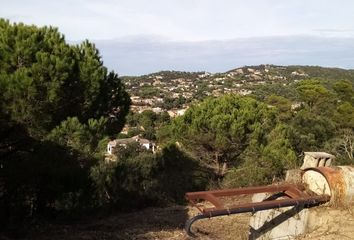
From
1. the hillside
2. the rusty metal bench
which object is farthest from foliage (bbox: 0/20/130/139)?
the hillside

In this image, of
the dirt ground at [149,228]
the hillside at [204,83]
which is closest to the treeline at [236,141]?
the dirt ground at [149,228]

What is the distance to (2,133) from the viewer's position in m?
7.59

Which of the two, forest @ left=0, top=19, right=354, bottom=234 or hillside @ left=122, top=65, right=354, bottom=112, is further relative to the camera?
hillside @ left=122, top=65, right=354, bottom=112

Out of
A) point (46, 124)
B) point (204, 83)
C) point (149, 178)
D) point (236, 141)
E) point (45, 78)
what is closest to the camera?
point (45, 78)

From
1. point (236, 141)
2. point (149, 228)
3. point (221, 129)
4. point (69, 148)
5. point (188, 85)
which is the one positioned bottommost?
point (188, 85)

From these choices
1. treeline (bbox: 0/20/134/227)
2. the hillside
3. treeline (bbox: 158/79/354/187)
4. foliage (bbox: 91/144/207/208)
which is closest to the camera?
treeline (bbox: 0/20/134/227)

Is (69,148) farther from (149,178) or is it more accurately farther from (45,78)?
(149,178)

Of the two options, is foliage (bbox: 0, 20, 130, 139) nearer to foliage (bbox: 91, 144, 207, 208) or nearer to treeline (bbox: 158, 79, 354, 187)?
foliage (bbox: 91, 144, 207, 208)

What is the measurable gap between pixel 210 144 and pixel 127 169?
191 inches

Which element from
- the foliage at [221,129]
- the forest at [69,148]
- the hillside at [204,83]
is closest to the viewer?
the forest at [69,148]

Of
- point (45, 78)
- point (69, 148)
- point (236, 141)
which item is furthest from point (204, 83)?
point (45, 78)

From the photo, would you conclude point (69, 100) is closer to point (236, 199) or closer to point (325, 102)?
point (236, 199)

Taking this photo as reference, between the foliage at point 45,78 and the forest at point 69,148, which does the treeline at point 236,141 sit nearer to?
the forest at point 69,148

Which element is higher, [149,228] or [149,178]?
[149,228]
